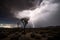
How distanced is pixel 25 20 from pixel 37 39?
29.4 m

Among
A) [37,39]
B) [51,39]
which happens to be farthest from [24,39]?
[51,39]

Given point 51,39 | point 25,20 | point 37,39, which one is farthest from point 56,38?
point 25,20

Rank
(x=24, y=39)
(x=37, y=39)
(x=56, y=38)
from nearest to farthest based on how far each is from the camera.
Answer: (x=56, y=38)
(x=24, y=39)
(x=37, y=39)

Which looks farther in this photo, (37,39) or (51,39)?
(37,39)

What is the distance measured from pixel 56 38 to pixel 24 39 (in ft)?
31.9

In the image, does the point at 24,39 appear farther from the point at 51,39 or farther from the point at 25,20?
the point at 25,20

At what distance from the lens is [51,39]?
2597 centimetres

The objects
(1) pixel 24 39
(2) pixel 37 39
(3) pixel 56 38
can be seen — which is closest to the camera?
(3) pixel 56 38

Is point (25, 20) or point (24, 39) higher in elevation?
point (25, 20)

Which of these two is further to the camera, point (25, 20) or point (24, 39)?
point (25, 20)

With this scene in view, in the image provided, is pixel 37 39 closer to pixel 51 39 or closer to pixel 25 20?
pixel 51 39

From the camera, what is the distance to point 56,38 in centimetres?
2480

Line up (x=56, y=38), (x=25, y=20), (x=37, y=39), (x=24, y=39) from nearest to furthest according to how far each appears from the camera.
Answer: (x=56, y=38), (x=24, y=39), (x=37, y=39), (x=25, y=20)

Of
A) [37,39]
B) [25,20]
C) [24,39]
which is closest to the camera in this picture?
[24,39]
